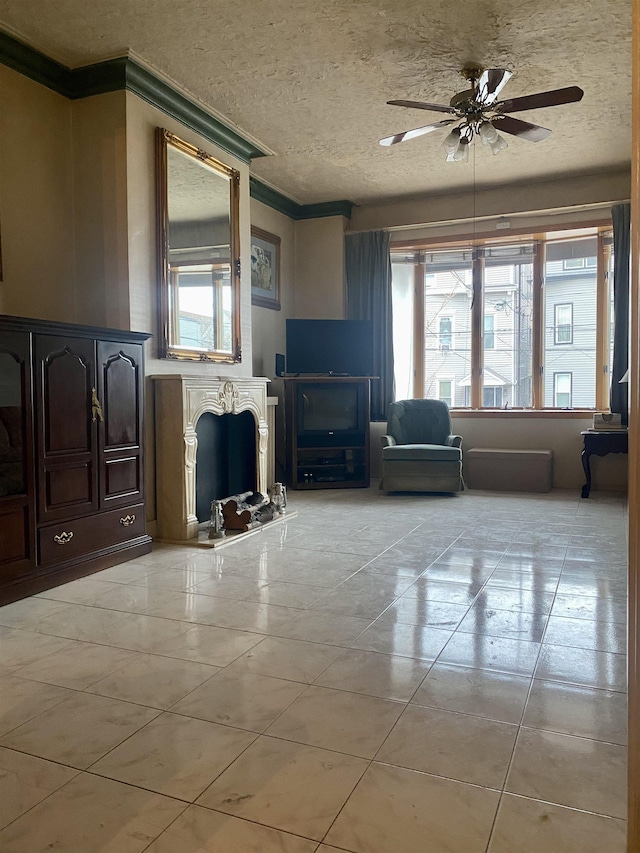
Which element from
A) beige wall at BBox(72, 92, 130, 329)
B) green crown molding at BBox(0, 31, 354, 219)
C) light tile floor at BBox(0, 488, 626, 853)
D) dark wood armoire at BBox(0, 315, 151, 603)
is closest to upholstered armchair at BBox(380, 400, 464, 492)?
light tile floor at BBox(0, 488, 626, 853)

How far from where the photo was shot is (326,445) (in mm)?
6570

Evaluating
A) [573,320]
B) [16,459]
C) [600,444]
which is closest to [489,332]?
[573,320]

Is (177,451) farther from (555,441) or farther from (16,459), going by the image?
(555,441)

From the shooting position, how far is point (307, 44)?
3.74 metres

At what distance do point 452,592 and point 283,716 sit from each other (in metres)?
1.41

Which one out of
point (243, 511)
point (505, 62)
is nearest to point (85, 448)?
point (243, 511)

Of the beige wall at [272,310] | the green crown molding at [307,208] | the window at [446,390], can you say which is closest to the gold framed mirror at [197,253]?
the beige wall at [272,310]

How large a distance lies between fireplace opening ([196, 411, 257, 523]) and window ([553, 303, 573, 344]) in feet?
11.1

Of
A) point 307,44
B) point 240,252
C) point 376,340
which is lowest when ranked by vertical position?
point 376,340

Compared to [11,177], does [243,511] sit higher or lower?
lower

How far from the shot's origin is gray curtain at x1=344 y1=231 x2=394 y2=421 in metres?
6.95

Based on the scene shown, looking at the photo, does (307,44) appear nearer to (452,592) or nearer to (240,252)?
(240,252)

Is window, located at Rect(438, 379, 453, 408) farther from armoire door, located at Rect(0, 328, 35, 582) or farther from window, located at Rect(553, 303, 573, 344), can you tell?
armoire door, located at Rect(0, 328, 35, 582)

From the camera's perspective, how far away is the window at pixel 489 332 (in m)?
6.82
